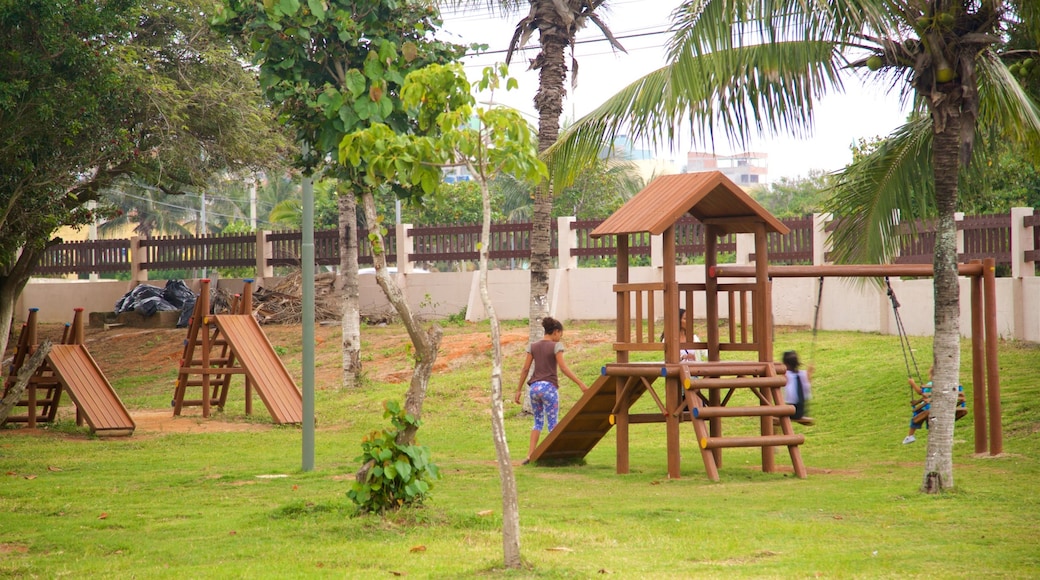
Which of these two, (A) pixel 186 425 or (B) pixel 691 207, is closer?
(B) pixel 691 207

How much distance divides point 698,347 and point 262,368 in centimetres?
749

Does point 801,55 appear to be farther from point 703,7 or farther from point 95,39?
point 95,39

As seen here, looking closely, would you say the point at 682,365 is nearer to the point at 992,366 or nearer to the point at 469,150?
the point at 992,366

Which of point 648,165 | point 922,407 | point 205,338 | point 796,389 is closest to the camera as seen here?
point 796,389

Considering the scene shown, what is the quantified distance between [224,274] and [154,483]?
2116cm

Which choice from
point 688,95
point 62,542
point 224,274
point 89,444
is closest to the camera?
point 62,542

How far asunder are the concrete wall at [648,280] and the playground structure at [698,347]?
19.1 ft

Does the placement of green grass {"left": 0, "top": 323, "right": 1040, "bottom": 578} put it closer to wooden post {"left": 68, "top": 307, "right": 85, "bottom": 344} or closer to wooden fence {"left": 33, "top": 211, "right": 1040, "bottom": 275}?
wooden post {"left": 68, "top": 307, "right": 85, "bottom": 344}

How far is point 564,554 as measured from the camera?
6809mm

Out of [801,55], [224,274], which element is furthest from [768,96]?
[224,274]

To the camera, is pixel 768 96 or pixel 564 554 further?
pixel 768 96

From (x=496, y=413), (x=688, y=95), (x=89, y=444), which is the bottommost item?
(x=89, y=444)

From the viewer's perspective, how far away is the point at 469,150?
6.41 metres

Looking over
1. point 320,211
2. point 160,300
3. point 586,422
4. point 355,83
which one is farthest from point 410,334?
point 320,211
